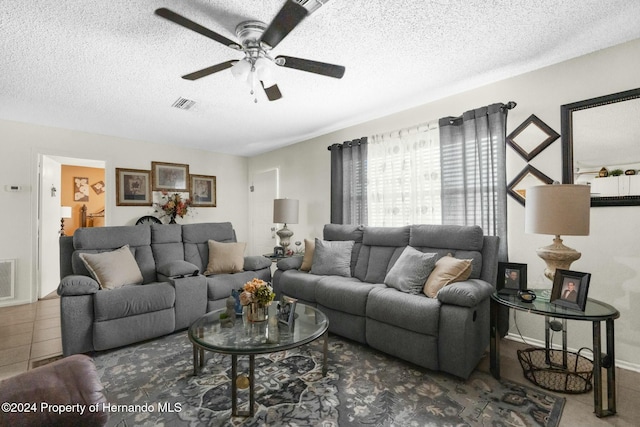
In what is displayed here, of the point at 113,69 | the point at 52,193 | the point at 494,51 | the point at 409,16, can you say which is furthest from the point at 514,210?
the point at 52,193

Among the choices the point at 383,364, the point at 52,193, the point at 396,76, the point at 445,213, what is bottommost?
the point at 383,364

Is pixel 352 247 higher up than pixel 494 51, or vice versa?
pixel 494 51

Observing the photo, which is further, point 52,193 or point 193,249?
point 52,193

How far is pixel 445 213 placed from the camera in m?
3.18

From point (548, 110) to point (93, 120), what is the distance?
5.22 m

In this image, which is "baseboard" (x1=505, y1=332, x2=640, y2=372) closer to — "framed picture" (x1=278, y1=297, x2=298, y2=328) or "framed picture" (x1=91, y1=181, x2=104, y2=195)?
"framed picture" (x1=278, y1=297, x2=298, y2=328)

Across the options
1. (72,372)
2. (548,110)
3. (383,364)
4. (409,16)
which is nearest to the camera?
(72,372)

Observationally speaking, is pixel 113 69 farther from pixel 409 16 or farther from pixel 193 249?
pixel 409 16

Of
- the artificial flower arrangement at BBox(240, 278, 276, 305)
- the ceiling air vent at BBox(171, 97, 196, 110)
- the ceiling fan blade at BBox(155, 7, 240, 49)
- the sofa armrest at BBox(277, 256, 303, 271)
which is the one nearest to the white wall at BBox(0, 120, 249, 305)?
the ceiling air vent at BBox(171, 97, 196, 110)

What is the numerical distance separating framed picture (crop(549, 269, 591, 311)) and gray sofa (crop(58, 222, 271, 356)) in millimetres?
2905

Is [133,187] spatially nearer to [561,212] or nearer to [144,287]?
[144,287]

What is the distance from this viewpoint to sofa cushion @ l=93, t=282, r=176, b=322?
101 inches

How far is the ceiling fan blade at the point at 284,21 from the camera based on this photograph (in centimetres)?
146

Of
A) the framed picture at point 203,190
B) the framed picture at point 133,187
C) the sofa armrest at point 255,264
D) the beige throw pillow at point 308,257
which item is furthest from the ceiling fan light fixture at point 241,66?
the framed picture at point 203,190
